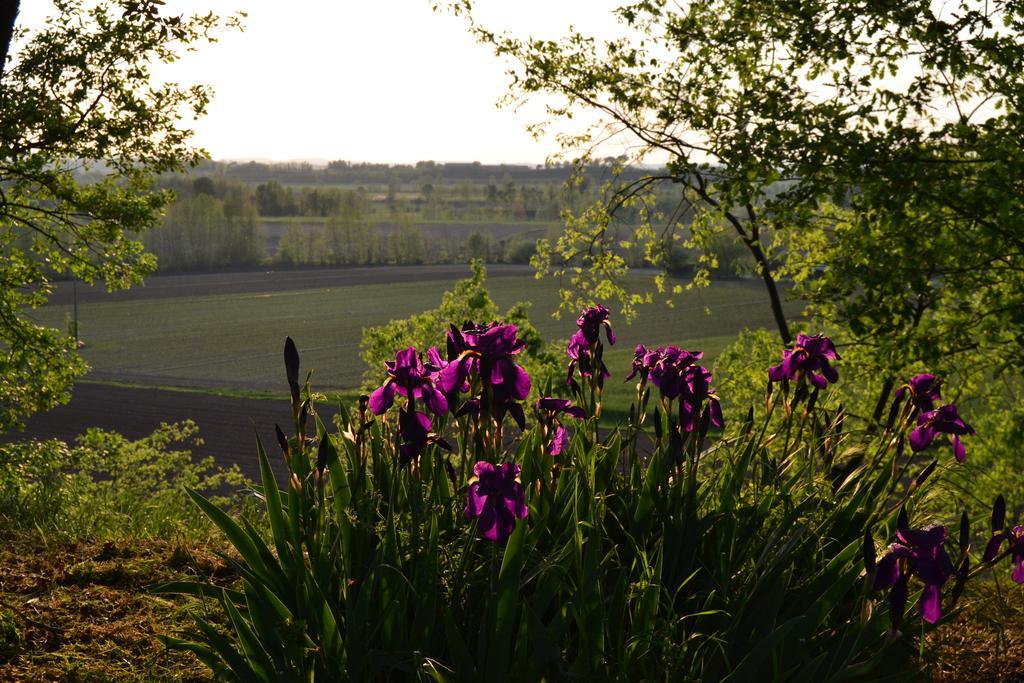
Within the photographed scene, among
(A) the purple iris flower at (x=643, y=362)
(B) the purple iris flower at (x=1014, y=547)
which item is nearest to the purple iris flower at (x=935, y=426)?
(B) the purple iris flower at (x=1014, y=547)

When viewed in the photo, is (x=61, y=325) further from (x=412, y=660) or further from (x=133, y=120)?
(x=412, y=660)

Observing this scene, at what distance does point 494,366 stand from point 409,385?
295 mm

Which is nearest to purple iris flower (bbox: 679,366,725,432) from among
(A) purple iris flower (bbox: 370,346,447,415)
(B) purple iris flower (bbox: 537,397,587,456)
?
(B) purple iris flower (bbox: 537,397,587,456)

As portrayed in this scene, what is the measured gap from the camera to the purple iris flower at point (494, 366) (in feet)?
10.6

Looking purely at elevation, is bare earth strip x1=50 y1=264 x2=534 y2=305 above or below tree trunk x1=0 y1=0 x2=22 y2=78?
below

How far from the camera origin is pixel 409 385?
325cm

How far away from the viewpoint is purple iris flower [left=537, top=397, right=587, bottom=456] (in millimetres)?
3613

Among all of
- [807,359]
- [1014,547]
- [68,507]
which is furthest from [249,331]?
[1014,547]

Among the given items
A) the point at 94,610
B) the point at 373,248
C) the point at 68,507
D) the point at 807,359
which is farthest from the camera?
the point at 373,248

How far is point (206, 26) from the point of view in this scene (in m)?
8.99

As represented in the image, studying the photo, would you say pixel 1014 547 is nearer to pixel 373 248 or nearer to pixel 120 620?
pixel 120 620

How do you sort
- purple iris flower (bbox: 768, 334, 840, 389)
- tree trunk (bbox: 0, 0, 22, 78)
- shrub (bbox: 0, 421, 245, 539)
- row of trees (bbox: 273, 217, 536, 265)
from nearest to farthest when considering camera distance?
purple iris flower (bbox: 768, 334, 840, 389)
tree trunk (bbox: 0, 0, 22, 78)
shrub (bbox: 0, 421, 245, 539)
row of trees (bbox: 273, 217, 536, 265)

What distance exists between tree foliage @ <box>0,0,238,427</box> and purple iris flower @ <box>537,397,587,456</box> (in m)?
5.60

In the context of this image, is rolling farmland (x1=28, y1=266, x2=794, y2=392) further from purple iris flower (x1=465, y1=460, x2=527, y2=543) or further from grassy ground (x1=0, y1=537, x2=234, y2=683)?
purple iris flower (x1=465, y1=460, x2=527, y2=543)
